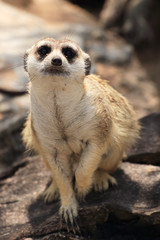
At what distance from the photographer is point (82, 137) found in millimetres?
3516

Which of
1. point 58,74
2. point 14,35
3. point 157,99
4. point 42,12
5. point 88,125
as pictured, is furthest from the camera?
point 42,12

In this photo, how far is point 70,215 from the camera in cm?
367

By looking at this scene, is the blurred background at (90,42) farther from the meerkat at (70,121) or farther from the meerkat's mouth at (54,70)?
the meerkat's mouth at (54,70)

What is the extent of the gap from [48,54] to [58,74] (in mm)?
250

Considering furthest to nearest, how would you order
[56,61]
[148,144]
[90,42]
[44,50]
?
1. [90,42]
2. [148,144]
3. [44,50]
4. [56,61]

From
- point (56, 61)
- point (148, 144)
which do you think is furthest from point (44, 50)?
point (148, 144)

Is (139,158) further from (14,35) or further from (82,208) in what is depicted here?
(14,35)

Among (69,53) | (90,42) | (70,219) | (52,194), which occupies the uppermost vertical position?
(90,42)

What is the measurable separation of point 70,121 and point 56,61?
649 millimetres

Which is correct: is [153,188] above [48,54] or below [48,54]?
below

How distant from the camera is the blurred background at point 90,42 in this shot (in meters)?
6.13

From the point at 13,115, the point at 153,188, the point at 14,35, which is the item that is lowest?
the point at 153,188

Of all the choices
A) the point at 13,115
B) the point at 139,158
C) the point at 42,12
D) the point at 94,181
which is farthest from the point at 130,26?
the point at 94,181

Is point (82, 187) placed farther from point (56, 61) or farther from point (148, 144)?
point (56, 61)
